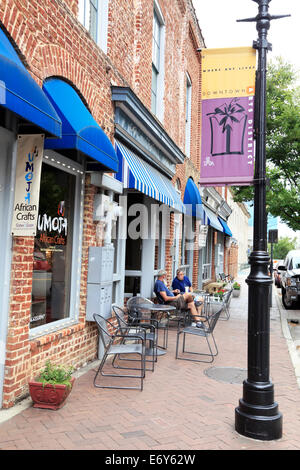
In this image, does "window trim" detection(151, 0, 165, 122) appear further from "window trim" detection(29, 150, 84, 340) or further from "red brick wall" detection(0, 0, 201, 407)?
"window trim" detection(29, 150, 84, 340)

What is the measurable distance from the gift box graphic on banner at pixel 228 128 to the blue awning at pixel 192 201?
8.29 m

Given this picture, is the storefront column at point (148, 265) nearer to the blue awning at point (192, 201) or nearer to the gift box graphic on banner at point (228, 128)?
the blue awning at point (192, 201)

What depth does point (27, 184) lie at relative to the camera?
4336mm

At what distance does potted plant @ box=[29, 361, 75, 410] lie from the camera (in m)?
4.28

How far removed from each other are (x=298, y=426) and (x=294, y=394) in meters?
1.13

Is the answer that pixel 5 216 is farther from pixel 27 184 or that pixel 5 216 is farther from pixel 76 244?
pixel 76 244

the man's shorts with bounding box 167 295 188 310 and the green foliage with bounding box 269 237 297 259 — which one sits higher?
the green foliage with bounding box 269 237 297 259

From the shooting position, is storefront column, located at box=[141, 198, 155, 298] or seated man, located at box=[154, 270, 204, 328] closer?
seated man, located at box=[154, 270, 204, 328]

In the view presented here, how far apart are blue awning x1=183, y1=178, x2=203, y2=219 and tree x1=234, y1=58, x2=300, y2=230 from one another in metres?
4.74

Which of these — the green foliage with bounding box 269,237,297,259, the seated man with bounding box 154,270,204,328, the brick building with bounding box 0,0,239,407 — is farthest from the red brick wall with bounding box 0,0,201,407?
the green foliage with bounding box 269,237,297,259

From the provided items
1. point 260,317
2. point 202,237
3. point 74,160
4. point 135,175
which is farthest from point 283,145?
point 260,317

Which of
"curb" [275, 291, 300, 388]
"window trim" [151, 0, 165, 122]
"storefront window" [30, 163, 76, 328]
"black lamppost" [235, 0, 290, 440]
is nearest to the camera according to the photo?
"black lamppost" [235, 0, 290, 440]

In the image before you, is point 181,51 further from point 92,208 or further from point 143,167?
point 92,208

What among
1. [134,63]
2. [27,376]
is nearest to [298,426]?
[27,376]
